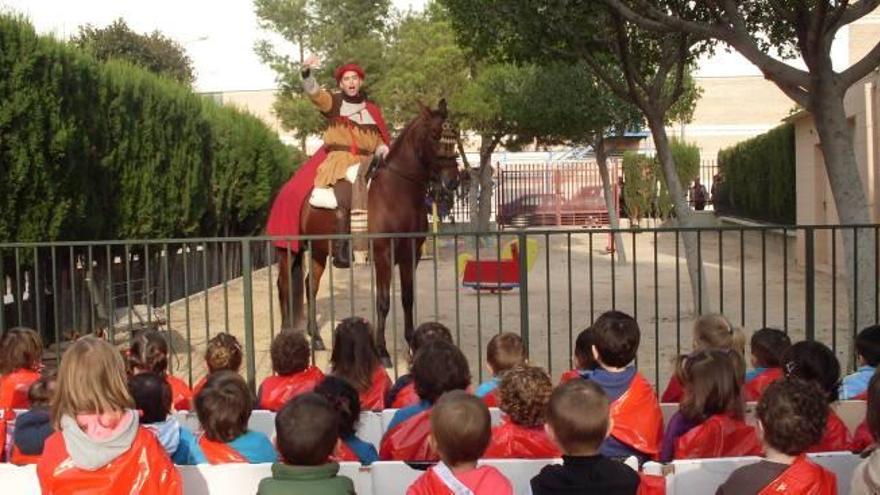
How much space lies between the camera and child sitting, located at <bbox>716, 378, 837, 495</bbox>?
329 cm

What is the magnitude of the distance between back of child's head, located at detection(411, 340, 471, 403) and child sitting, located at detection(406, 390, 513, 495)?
0.93 metres

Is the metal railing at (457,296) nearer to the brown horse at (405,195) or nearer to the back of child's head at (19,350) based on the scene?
the brown horse at (405,195)

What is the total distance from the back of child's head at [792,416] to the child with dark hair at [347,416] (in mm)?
1545

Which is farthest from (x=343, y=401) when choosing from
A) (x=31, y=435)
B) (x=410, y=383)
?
(x=31, y=435)

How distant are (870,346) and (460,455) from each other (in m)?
2.62

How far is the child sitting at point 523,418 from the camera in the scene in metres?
3.88

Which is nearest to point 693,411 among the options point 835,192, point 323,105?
point 835,192

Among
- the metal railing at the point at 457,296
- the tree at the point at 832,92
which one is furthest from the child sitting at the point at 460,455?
the tree at the point at 832,92

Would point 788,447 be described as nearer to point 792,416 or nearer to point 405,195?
point 792,416

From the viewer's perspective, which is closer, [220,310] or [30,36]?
[30,36]

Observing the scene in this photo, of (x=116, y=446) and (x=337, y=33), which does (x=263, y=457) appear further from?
(x=337, y=33)

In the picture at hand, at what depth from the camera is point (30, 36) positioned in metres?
10.0

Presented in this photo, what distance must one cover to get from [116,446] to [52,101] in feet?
24.4

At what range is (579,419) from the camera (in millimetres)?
3262
